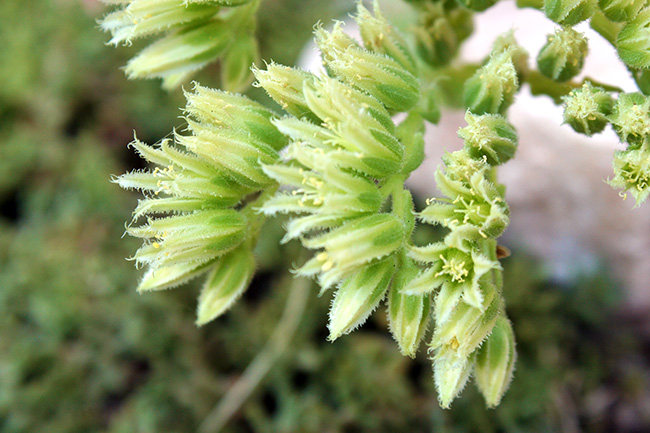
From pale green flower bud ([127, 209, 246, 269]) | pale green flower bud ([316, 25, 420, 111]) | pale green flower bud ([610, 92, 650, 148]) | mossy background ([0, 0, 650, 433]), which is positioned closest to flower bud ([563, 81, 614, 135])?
pale green flower bud ([610, 92, 650, 148])

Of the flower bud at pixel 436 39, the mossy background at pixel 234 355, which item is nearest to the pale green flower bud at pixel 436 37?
Result: the flower bud at pixel 436 39

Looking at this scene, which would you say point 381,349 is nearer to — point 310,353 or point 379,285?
point 310,353

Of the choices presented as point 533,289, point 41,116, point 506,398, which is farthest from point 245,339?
point 41,116

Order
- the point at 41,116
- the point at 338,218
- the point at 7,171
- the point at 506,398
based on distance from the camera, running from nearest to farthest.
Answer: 1. the point at 338,218
2. the point at 506,398
3. the point at 7,171
4. the point at 41,116

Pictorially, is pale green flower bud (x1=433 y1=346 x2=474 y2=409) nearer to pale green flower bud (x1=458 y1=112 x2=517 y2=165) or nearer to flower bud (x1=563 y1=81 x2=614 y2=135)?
pale green flower bud (x1=458 y1=112 x2=517 y2=165)

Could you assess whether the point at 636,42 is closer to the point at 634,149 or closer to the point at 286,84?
the point at 634,149
